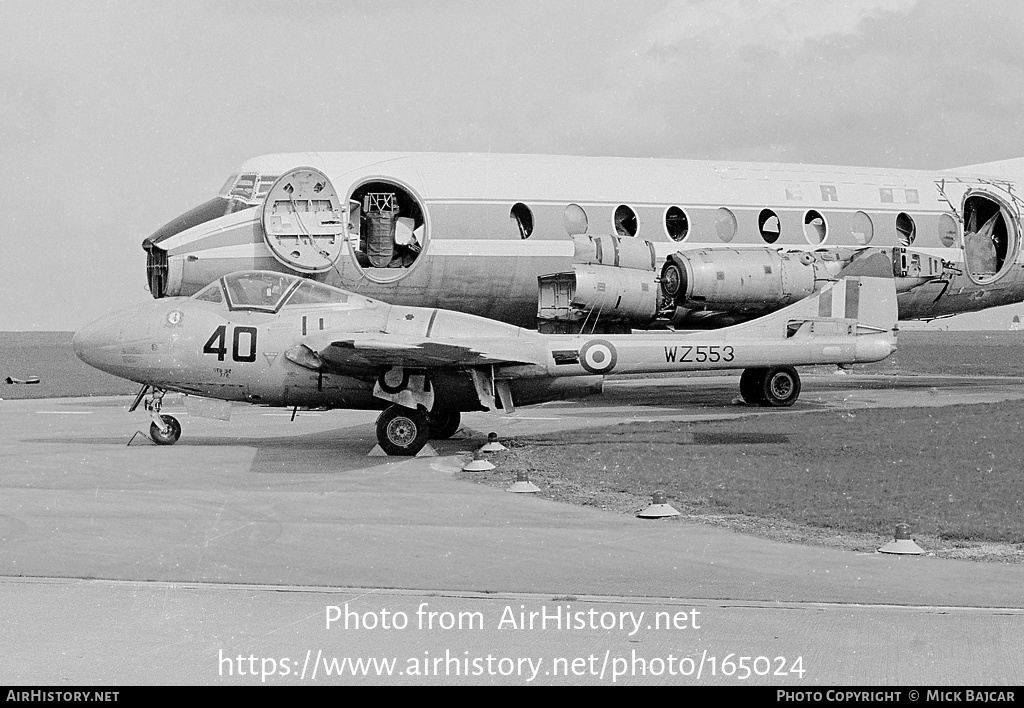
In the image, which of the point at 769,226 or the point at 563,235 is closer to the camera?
the point at 563,235

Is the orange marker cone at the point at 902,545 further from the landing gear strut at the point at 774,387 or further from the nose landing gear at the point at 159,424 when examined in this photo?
the landing gear strut at the point at 774,387

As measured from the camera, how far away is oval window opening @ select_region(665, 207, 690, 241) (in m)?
24.9

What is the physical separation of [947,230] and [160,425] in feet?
61.3

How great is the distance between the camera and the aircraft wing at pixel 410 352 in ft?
53.0

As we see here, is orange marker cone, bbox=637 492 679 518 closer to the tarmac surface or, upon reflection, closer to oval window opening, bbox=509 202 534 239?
the tarmac surface

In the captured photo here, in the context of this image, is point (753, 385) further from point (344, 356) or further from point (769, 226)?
point (344, 356)

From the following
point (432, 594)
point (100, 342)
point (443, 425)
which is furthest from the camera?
point (443, 425)

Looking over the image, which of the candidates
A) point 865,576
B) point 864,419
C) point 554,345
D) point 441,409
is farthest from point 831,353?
point 865,576

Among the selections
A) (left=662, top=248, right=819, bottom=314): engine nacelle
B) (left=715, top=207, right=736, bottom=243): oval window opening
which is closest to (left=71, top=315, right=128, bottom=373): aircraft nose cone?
(left=662, top=248, right=819, bottom=314): engine nacelle

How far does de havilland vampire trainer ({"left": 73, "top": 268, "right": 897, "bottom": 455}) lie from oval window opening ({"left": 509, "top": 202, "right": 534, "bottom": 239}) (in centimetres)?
622

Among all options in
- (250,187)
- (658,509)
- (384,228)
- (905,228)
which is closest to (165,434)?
(250,187)

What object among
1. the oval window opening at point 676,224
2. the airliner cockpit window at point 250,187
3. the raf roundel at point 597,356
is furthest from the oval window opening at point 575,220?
the raf roundel at point 597,356

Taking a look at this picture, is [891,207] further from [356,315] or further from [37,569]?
[37,569]

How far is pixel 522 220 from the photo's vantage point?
79.4 feet
